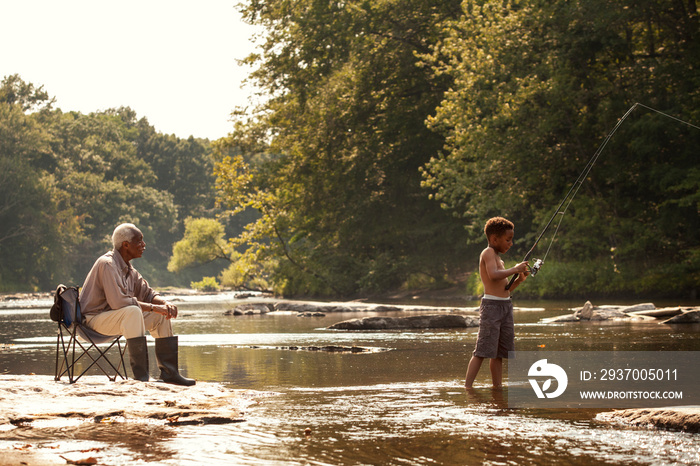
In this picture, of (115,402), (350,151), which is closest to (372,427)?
(115,402)

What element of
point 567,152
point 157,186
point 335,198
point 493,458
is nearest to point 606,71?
point 567,152

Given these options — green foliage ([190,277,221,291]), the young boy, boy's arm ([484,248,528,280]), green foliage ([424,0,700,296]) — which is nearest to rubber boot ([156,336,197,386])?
→ the young boy

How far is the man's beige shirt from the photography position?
7.06 m

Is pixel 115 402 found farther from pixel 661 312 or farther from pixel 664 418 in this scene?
pixel 661 312

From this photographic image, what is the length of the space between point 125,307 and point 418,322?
8.65m

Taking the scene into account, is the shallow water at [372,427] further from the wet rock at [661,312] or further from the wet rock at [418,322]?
the wet rock at [661,312]

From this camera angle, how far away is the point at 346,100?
32875 mm

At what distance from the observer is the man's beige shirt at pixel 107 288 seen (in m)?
7.06

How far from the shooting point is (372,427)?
5.47m

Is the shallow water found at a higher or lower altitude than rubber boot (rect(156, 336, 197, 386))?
lower

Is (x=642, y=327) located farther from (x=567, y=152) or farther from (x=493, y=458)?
(x=567, y=152)

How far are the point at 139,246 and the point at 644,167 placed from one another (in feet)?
67.6

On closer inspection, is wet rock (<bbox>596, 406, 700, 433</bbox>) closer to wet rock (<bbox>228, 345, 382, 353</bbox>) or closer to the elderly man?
the elderly man

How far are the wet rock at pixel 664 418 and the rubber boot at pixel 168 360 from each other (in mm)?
3607
